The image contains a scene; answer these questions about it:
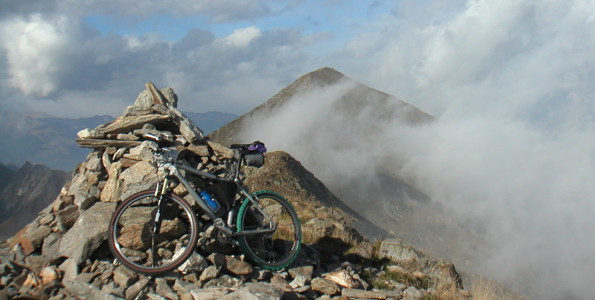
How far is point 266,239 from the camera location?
929cm

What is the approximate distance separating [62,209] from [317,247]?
5197 mm

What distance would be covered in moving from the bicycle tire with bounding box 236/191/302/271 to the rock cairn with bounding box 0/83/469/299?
20cm

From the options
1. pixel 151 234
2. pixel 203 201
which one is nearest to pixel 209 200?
pixel 203 201

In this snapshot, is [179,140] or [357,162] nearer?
[179,140]

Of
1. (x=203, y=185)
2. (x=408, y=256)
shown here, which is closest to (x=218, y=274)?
(x=203, y=185)

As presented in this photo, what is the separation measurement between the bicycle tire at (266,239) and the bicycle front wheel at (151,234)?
974 mm

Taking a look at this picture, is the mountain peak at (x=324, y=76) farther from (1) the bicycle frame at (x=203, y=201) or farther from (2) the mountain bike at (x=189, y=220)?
(1) the bicycle frame at (x=203, y=201)

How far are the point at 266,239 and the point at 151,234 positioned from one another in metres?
2.16

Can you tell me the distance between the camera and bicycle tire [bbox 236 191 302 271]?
854 centimetres

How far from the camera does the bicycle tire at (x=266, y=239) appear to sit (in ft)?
28.0

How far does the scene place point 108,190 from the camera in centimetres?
935

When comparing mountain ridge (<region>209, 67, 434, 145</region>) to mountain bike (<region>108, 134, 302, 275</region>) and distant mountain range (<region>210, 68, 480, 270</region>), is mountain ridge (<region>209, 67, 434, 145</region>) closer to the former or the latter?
distant mountain range (<region>210, 68, 480, 270</region>)

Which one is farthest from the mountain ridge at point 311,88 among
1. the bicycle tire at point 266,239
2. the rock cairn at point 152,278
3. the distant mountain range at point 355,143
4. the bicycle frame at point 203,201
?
the bicycle frame at point 203,201

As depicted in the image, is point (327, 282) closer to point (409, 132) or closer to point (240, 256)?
point (240, 256)
